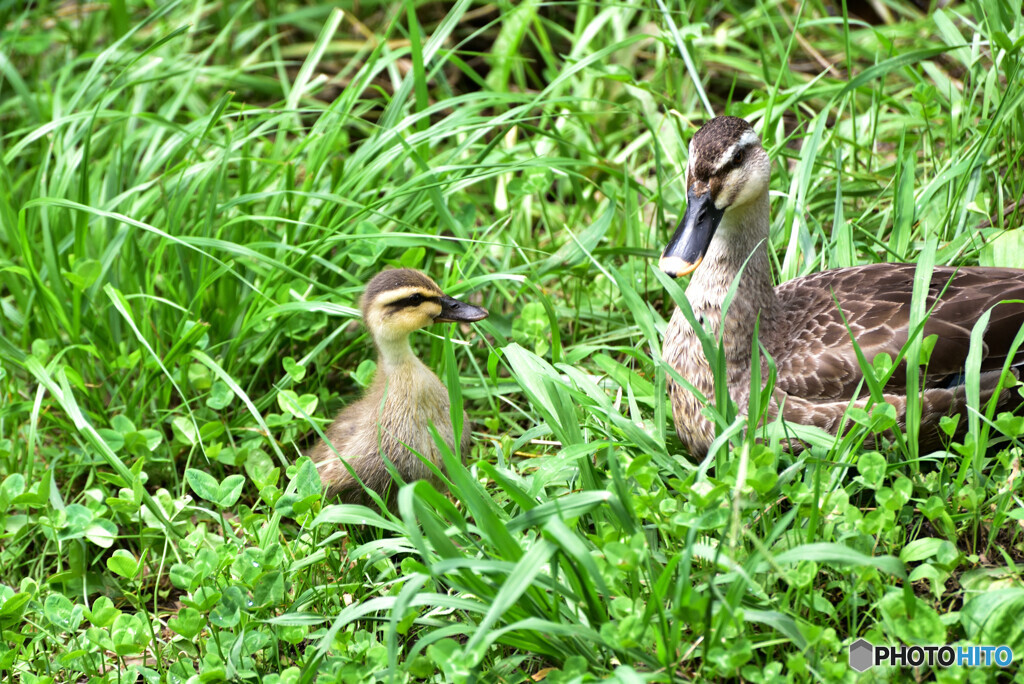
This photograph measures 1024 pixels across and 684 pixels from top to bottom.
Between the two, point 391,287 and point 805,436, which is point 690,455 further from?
point 391,287

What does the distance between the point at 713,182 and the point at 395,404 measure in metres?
1.31

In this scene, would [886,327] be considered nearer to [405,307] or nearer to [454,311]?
[454,311]

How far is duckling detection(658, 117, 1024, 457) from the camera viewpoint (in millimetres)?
3154

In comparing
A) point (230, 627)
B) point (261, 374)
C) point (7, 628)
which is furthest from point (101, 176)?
point (230, 627)

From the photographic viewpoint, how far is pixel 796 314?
3418mm

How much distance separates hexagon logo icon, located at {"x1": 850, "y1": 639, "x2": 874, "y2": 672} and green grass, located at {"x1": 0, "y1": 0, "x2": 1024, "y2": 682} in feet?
0.11

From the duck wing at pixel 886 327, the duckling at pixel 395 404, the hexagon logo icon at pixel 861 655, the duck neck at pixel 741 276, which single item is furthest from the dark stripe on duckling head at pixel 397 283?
the hexagon logo icon at pixel 861 655

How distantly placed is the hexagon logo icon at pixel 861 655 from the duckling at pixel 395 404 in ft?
4.69

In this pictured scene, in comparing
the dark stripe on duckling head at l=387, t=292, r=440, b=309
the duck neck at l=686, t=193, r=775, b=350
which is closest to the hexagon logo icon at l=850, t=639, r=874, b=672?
the duck neck at l=686, t=193, r=775, b=350

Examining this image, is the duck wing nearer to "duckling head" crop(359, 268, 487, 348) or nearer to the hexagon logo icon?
the hexagon logo icon

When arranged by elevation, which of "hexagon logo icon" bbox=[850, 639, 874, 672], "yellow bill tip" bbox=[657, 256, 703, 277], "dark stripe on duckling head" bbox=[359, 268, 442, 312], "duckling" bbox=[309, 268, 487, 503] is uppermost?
"dark stripe on duckling head" bbox=[359, 268, 442, 312]

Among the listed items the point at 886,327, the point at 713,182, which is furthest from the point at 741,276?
the point at 886,327

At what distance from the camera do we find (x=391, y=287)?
3396 mm

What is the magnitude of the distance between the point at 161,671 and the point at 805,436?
1924mm
